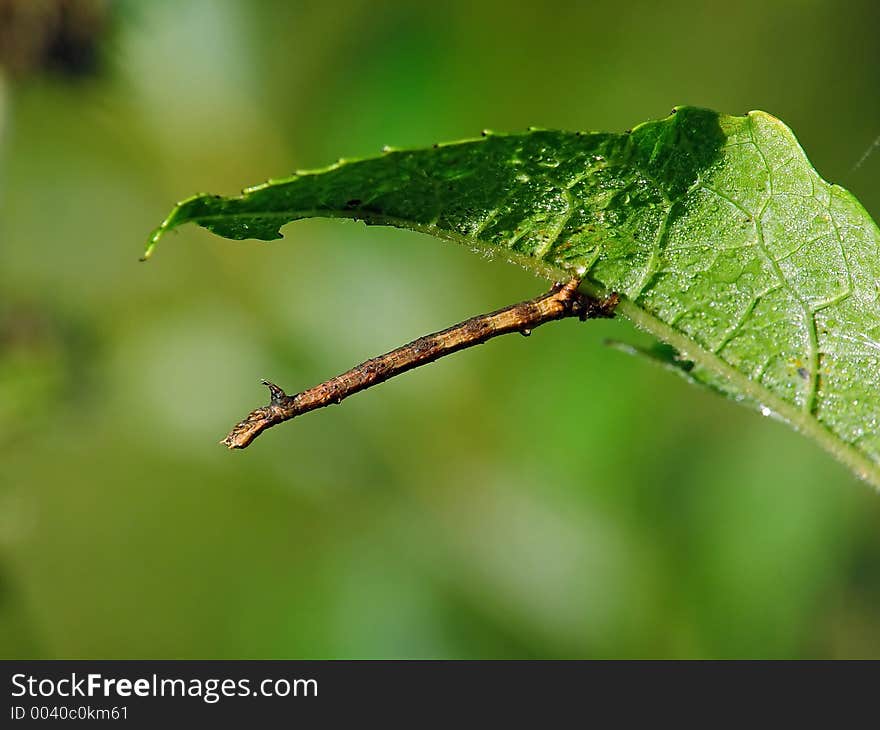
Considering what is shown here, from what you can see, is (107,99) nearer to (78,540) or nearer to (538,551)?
(538,551)

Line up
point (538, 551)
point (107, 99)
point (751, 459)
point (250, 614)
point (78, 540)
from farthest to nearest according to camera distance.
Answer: point (78, 540) → point (250, 614) → point (107, 99) → point (538, 551) → point (751, 459)

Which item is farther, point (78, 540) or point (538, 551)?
point (78, 540)

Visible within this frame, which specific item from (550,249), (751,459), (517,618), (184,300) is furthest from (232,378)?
(550,249)

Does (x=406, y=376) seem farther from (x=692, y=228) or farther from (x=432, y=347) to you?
(x=692, y=228)

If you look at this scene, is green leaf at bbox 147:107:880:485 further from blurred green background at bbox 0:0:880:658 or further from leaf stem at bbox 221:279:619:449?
blurred green background at bbox 0:0:880:658

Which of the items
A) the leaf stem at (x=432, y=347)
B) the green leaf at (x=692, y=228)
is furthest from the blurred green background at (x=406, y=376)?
the green leaf at (x=692, y=228)

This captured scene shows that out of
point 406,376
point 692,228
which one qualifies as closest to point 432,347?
point 692,228
